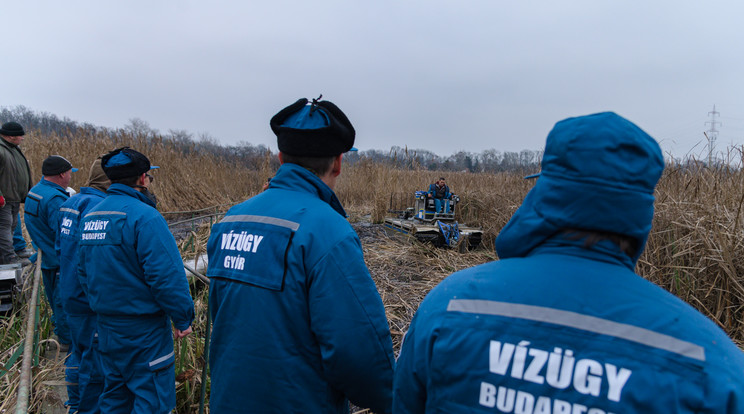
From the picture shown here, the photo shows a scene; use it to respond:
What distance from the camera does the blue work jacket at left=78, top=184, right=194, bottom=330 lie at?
258 centimetres

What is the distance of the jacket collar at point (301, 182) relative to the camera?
161cm

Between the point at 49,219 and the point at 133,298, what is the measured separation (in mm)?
2385

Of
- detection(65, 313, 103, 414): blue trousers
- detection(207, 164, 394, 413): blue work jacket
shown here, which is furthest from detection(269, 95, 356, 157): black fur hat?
detection(65, 313, 103, 414): blue trousers

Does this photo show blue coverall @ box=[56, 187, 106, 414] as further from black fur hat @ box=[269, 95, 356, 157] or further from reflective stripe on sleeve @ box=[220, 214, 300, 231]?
black fur hat @ box=[269, 95, 356, 157]

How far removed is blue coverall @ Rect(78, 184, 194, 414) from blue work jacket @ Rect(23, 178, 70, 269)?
193cm

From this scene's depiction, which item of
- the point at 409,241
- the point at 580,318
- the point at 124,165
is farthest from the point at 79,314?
the point at 409,241

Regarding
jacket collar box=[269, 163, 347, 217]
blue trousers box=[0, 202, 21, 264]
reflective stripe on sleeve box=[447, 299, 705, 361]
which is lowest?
blue trousers box=[0, 202, 21, 264]

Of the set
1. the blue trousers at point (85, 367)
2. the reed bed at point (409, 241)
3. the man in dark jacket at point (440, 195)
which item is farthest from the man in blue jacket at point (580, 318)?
the man in dark jacket at point (440, 195)

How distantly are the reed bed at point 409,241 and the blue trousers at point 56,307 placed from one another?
1.23 ft

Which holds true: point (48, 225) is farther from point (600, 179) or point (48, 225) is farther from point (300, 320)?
point (600, 179)

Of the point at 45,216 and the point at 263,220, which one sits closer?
the point at 263,220

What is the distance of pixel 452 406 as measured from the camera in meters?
0.95

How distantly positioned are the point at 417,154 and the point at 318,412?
1310cm

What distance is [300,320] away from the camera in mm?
1429
